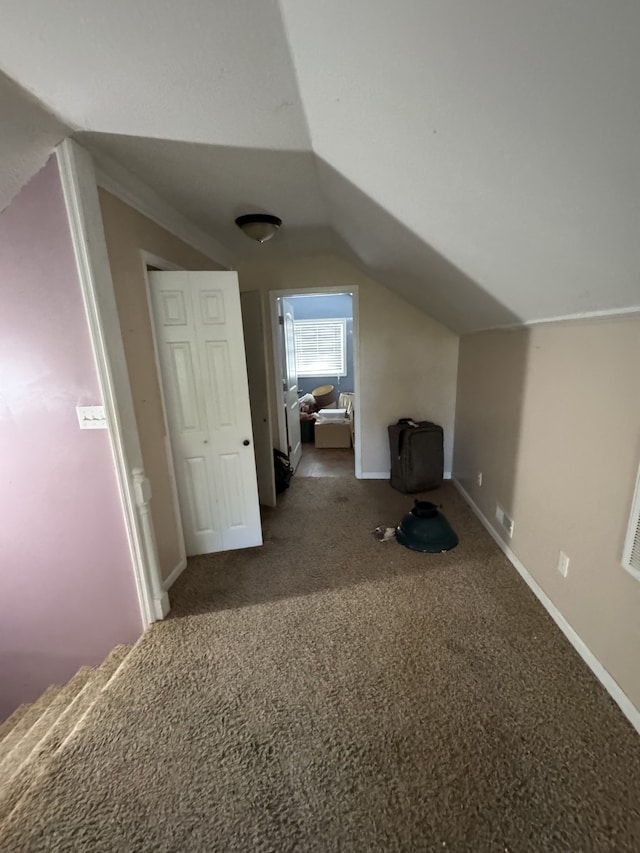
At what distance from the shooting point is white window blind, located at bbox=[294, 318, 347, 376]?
6.20 meters

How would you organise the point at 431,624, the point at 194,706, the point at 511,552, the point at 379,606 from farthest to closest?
the point at 511,552 < the point at 379,606 < the point at 431,624 < the point at 194,706

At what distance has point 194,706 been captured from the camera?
1441 mm

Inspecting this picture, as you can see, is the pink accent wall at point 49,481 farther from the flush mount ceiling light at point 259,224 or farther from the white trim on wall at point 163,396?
the flush mount ceiling light at point 259,224

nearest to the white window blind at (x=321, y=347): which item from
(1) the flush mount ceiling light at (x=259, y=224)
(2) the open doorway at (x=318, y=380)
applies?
(2) the open doorway at (x=318, y=380)

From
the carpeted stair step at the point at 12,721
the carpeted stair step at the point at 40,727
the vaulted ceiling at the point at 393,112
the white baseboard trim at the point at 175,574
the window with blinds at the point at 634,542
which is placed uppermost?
the vaulted ceiling at the point at 393,112

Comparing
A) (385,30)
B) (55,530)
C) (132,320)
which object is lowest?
(55,530)

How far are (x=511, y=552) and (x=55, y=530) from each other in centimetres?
272

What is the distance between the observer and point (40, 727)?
1.58 m

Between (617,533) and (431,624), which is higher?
(617,533)

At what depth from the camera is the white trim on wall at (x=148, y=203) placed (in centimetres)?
165

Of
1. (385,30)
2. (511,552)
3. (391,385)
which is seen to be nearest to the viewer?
(385,30)

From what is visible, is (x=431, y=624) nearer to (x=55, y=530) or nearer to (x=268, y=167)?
(x=55, y=530)

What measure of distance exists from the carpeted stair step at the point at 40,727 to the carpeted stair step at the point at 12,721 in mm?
305

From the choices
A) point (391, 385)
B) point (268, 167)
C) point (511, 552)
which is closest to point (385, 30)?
point (268, 167)
